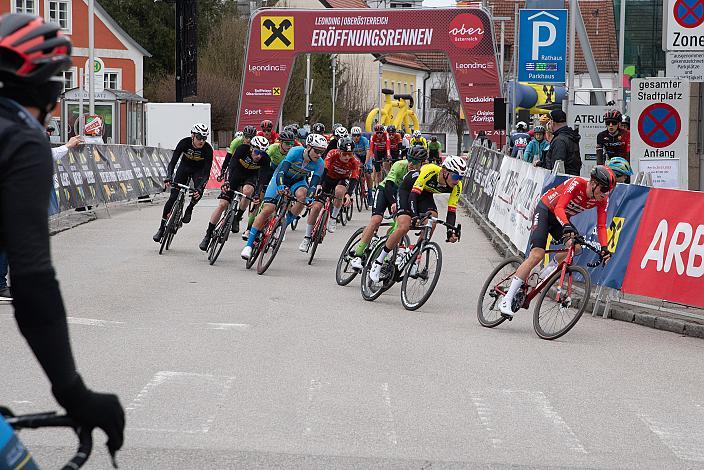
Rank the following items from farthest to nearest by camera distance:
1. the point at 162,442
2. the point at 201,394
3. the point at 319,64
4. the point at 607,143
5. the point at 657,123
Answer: the point at 319,64 < the point at 607,143 < the point at 657,123 < the point at 201,394 < the point at 162,442

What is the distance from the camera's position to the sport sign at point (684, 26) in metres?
13.6

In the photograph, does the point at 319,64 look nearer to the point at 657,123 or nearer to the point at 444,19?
the point at 444,19

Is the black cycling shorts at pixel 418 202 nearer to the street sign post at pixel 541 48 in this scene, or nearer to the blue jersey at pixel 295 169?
the blue jersey at pixel 295 169

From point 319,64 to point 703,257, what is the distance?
242 ft

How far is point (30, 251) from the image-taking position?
8.29ft

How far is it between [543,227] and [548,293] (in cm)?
66

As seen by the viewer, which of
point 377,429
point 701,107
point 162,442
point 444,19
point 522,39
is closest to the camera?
point 162,442

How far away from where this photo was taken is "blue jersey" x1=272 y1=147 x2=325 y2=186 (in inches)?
636

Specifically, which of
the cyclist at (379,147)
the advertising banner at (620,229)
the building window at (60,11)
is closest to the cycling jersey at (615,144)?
the advertising banner at (620,229)

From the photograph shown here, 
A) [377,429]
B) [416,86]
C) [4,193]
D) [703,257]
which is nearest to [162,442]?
[377,429]

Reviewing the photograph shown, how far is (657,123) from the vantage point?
48.1 feet

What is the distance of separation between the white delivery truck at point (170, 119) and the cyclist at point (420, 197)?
29.7 m

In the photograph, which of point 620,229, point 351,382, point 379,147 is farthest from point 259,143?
point 379,147

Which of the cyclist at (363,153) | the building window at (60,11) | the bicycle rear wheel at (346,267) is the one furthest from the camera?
the building window at (60,11)
